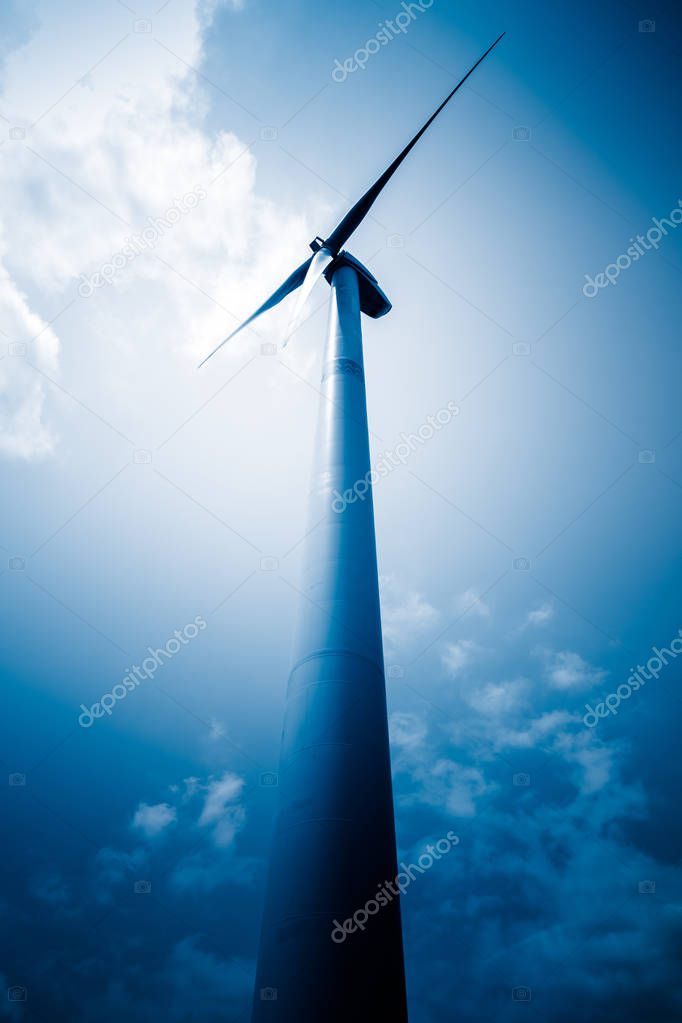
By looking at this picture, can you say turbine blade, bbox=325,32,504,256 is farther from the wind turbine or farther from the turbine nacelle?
the wind turbine

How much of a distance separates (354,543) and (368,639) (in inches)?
75.7

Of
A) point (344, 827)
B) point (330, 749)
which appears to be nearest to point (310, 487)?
point (330, 749)

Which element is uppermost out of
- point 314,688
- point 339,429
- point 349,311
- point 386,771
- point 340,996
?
point 349,311

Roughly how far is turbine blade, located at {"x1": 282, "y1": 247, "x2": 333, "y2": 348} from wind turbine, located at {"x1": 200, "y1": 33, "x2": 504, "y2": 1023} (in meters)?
9.74

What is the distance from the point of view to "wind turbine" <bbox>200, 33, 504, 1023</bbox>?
5555 mm

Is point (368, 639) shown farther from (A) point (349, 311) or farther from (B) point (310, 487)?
(A) point (349, 311)

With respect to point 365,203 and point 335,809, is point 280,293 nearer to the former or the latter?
point 365,203

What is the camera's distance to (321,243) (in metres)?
21.1

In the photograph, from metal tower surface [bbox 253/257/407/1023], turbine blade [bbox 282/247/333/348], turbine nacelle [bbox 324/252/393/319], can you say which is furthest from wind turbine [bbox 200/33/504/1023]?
turbine nacelle [bbox 324/252/393/319]

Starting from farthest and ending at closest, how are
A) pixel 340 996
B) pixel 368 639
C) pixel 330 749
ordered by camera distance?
pixel 368 639
pixel 330 749
pixel 340 996

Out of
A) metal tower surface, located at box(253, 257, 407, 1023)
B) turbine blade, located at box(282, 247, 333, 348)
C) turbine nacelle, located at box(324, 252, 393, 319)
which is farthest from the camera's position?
turbine nacelle, located at box(324, 252, 393, 319)

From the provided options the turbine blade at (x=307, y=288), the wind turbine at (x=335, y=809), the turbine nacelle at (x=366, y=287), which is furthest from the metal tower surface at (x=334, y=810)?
the turbine nacelle at (x=366, y=287)

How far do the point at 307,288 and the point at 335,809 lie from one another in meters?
16.6

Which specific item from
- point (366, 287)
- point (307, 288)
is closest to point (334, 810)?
point (307, 288)
